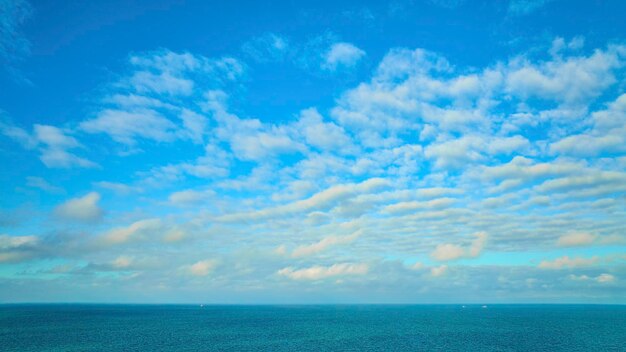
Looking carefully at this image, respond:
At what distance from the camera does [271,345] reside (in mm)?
106375

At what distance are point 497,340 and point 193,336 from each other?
100 m

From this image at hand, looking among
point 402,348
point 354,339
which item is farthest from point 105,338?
point 402,348

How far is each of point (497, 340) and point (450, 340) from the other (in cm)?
1614

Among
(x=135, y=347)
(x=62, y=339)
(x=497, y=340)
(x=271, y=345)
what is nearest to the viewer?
(x=135, y=347)

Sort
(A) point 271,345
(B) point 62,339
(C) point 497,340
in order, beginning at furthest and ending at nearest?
1. (C) point 497,340
2. (B) point 62,339
3. (A) point 271,345

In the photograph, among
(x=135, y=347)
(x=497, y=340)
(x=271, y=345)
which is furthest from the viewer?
(x=497, y=340)

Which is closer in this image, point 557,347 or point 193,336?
point 557,347

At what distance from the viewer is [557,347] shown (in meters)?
107

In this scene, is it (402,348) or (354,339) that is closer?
(402,348)

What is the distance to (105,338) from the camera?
119500 millimetres

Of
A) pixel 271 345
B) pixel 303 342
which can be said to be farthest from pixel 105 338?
pixel 303 342

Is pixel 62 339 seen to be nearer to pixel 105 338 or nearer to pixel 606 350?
pixel 105 338

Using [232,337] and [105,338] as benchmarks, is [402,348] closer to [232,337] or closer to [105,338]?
[232,337]

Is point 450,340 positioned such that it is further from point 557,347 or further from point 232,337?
point 232,337
